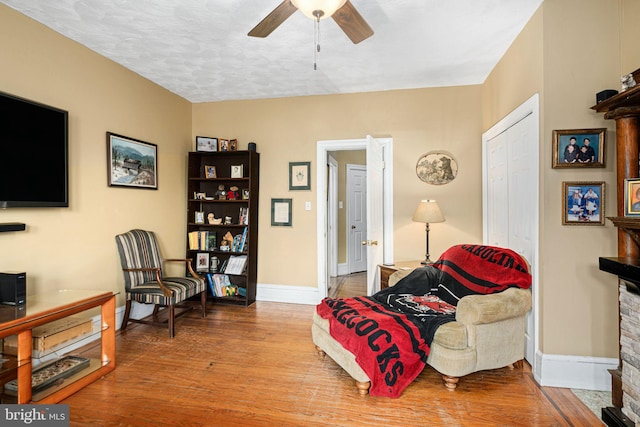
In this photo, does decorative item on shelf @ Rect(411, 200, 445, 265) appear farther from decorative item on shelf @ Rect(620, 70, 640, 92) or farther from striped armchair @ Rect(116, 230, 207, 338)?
striped armchair @ Rect(116, 230, 207, 338)

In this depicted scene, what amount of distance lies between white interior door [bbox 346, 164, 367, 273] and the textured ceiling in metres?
2.33

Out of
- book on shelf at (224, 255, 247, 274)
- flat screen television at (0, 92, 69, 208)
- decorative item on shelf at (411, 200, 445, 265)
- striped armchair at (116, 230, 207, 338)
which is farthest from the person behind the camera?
book on shelf at (224, 255, 247, 274)

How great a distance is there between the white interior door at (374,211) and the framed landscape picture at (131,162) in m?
2.46

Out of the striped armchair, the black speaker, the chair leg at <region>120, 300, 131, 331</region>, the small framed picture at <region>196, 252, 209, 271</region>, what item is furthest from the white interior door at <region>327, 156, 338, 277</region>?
the black speaker

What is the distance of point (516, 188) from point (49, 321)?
11.9ft

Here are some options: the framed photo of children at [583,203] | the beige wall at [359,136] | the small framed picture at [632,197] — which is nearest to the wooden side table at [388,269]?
the beige wall at [359,136]

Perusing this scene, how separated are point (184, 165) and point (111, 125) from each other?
1151mm

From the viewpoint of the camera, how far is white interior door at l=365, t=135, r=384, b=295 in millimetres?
3393

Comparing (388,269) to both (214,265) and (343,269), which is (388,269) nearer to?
(214,265)

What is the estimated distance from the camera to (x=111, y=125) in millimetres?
3146

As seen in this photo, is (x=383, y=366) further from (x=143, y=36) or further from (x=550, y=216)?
(x=143, y=36)

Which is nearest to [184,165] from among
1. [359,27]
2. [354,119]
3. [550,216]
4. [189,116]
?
[189,116]

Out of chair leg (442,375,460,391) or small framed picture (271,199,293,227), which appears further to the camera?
small framed picture (271,199,293,227)

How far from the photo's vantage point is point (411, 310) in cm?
252
